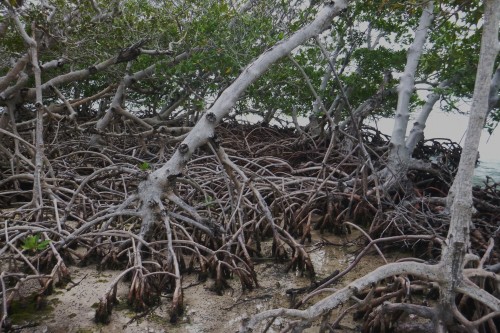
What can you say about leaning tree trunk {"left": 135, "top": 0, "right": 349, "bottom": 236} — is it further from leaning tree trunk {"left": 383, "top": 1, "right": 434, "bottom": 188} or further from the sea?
the sea

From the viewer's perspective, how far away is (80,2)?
16.5ft

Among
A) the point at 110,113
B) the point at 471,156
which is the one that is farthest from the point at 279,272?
the point at 110,113

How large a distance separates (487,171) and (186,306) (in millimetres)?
7154

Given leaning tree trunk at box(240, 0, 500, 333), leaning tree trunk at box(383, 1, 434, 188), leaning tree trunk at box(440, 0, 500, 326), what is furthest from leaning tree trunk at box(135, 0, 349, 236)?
leaning tree trunk at box(383, 1, 434, 188)

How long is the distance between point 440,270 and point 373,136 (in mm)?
5414

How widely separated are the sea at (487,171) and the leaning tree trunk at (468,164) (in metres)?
5.50

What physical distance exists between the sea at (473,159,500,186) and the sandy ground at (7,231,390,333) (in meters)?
4.85

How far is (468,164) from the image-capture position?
76.9 inches

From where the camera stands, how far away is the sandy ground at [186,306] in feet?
7.60

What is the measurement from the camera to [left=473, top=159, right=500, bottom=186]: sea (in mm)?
7049

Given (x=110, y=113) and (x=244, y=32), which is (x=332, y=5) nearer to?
(x=244, y=32)

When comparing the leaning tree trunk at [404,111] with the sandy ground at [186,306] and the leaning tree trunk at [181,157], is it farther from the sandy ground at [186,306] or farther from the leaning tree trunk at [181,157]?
the leaning tree trunk at [181,157]

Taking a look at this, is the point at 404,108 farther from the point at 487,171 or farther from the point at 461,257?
the point at 487,171

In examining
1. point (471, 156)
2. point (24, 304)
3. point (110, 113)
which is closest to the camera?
point (471, 156)
